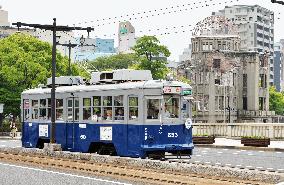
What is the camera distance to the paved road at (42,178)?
1816 centimetres

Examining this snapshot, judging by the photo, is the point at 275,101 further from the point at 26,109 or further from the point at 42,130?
the point at 42,130

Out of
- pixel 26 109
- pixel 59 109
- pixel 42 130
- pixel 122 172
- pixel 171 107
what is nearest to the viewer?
pixel 122 172

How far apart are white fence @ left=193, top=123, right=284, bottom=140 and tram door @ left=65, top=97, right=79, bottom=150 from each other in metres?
19.4

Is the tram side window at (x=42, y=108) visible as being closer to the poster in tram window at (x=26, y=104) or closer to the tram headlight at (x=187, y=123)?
the poster in tram window at (x=26, y=104)

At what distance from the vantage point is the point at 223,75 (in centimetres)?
8944

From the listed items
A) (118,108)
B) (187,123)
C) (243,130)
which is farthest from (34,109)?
(243,130)

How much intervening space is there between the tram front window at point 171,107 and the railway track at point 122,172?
3.15 meters

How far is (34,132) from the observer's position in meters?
30.8

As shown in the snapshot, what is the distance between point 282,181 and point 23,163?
12.3 meters

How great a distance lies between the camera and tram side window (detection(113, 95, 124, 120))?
24.8 m

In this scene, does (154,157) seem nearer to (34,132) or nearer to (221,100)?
(34,132)

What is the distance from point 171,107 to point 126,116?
1731mm

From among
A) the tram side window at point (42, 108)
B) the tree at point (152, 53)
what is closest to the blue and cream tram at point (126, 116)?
the tram side window at point (42, 108)

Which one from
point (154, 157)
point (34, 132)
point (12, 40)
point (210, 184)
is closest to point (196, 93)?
point (12, 40)
